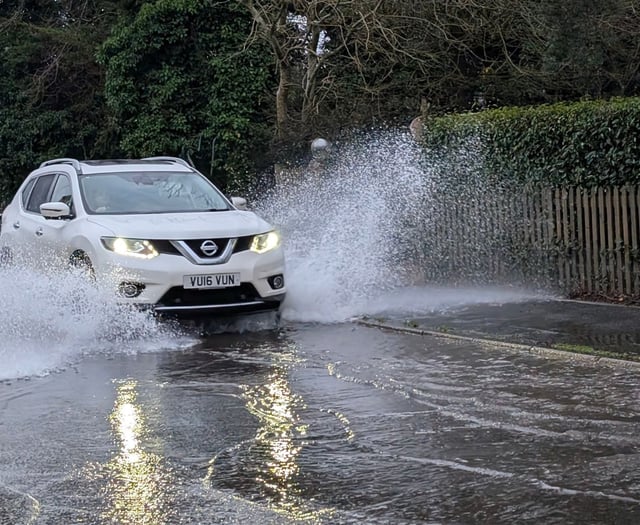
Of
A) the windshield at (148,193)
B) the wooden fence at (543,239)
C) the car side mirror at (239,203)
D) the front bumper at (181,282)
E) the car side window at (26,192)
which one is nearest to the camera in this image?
the front bumper at (181,282)

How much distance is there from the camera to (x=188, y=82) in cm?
3011

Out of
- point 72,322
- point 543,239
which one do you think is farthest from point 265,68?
point 72,322

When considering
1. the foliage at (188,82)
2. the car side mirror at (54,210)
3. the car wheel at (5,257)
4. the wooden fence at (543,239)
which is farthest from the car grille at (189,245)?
the foliage at (188,82)

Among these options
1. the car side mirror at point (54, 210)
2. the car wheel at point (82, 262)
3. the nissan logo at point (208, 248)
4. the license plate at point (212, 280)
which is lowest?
the license plate at point (212, 280)

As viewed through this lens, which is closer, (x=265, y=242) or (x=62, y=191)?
(x=265, y=242)

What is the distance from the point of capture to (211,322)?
39.3 ft

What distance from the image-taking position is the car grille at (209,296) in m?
10.9

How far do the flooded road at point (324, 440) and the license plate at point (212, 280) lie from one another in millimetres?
1250

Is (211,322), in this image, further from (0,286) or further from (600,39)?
(600,39)

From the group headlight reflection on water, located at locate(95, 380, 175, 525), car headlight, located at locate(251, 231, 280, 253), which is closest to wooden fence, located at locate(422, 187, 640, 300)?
car headlight, located at locate(251, 231, 280, 253)

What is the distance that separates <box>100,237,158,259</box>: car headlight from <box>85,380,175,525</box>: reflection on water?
12.3ft

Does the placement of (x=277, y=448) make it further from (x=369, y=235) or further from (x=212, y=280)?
(x=369, y=235)

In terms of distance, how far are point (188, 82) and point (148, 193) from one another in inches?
717

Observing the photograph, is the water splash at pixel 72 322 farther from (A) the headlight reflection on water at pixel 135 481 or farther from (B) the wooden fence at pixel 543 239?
(B) the wooden fence at pixel 543 239
